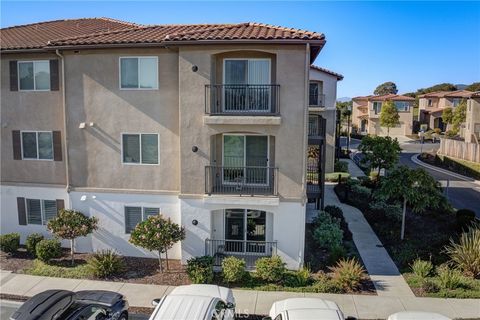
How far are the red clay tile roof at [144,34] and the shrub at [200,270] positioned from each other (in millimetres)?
7684

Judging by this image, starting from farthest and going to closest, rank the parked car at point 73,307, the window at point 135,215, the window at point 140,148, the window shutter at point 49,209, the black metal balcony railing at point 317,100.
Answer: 1. the black metal balcony railing at point 317,100
2. the window shutter at point 49,209
3. the window at point 135,215
4. the window at point 140,148
5. the parked car at point 73,307

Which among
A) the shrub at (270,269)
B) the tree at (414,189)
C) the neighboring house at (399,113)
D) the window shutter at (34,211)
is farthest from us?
the neighboring house at (399,113)

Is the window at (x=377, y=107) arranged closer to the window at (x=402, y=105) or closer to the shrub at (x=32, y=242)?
the window at (x=402, y=105)

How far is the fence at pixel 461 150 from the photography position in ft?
123

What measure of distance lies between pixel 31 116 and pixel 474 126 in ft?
148

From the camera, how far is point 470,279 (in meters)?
14.2

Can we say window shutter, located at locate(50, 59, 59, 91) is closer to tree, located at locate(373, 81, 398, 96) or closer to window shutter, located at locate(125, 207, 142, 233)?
window shutter, located at locate(125, 207, 142, 233)

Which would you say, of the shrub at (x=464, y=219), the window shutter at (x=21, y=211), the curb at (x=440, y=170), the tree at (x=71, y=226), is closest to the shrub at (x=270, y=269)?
the tree at (x=71, y=226)

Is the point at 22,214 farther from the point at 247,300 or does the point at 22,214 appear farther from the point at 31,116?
the point at 247,300

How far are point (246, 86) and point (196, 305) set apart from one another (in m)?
8.20

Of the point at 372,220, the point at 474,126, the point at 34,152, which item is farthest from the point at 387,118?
the point at 34,152

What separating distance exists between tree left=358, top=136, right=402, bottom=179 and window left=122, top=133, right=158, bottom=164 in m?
14.6

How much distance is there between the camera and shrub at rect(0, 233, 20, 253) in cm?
1652

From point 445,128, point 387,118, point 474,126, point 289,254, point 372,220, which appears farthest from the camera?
point 445,128
